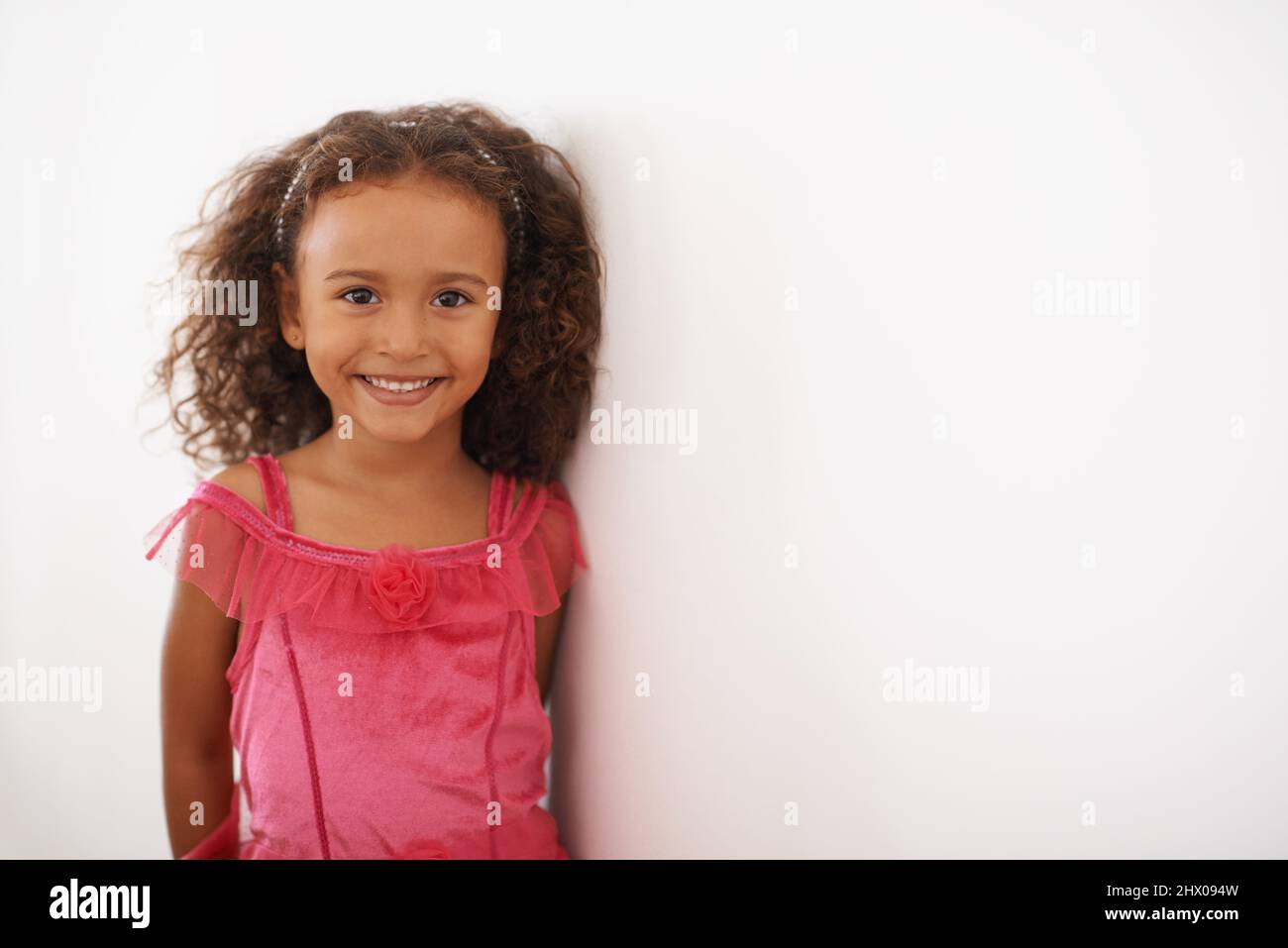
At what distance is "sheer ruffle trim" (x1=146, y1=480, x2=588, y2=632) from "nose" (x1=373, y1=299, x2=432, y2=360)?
0.21 metres

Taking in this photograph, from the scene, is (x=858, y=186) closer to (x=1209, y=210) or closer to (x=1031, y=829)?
(x=1209, y=210)

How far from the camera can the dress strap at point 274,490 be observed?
1.12 meters

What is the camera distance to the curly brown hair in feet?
3.54

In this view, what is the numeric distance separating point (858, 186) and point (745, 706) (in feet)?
1.53

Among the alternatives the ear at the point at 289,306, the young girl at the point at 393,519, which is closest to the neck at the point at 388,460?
the young girl at the point at 393,519

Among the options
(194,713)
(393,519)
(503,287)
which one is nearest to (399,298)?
(503,287)

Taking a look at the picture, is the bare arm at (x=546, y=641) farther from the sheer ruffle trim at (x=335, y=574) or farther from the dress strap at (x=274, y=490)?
the dress strap at (x=274, y=490)

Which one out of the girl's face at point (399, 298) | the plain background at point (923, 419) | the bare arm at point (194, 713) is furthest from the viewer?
the bare arm at point (194, 713)

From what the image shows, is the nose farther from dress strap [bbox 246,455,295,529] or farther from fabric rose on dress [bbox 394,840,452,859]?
fabric rose on dress [bbox 394,840,452,859]

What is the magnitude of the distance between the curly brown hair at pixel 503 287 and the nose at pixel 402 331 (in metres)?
0.13
